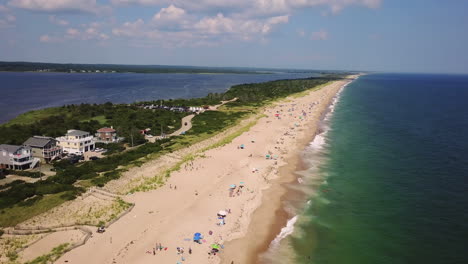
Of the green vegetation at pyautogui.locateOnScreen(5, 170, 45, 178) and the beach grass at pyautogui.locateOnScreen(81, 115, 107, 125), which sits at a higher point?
the beach grass at pyautogui.locateOnScreen(81, 115, 107, 125)

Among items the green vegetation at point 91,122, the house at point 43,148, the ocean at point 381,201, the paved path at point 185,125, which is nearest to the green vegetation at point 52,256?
the ocean at point 381,201

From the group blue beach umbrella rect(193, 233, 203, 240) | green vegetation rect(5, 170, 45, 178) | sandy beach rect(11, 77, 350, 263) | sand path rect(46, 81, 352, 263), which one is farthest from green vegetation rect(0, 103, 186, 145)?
blue beach umbrella rect(193, 233, 203, 240)

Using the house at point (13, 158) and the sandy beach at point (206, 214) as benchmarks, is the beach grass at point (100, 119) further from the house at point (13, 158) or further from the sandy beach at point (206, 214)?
the sandy beach at point (206, 214)

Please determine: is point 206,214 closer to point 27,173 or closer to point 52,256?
point 52,256

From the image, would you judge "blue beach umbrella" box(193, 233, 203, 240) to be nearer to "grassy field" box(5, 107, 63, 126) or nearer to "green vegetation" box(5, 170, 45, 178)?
"green vegetation" box(5, 170, 45, 178)

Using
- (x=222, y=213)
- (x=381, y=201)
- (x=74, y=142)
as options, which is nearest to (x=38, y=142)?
(x=74, y=142)

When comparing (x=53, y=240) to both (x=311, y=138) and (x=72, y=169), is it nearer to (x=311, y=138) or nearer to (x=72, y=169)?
(x=72, y=169)
